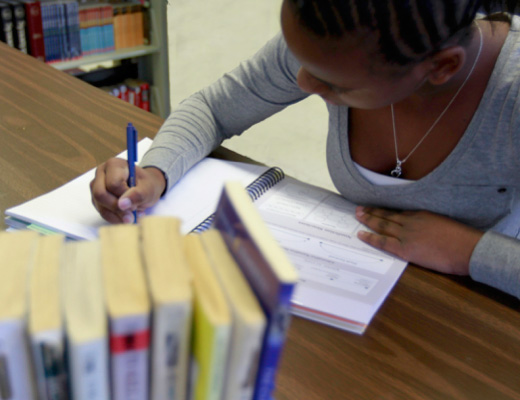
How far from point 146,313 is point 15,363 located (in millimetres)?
93

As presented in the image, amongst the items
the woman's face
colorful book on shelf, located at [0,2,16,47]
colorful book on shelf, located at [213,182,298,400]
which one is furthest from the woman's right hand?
colorful book on shelf, located at [0,2,16,47]

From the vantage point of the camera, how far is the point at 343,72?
0.63m

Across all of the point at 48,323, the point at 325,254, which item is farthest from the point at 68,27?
the point at 48,323

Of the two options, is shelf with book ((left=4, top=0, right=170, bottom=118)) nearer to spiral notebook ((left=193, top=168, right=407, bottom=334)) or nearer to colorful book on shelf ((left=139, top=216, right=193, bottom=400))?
spiral notebook ((left=193, top=168, right=407, bottom=334))

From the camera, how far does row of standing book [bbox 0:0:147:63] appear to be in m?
2.08

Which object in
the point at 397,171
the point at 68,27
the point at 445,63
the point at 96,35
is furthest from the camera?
the point at 96,35

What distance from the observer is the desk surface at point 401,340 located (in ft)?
1.87

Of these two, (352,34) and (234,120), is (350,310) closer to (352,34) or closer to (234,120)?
(352,34)

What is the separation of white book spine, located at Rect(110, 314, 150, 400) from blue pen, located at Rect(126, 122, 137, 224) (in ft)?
1.44

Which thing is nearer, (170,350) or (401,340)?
(170,350)

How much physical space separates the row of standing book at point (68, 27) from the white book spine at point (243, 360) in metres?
2.11

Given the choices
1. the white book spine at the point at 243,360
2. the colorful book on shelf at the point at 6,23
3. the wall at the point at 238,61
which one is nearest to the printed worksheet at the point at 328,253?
the white book spine at the point at 243,360

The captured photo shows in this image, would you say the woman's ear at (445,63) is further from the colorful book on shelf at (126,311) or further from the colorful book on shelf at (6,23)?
the colorful book on shelf at (6,23)

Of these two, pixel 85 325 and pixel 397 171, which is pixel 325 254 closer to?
pixel 397 171
